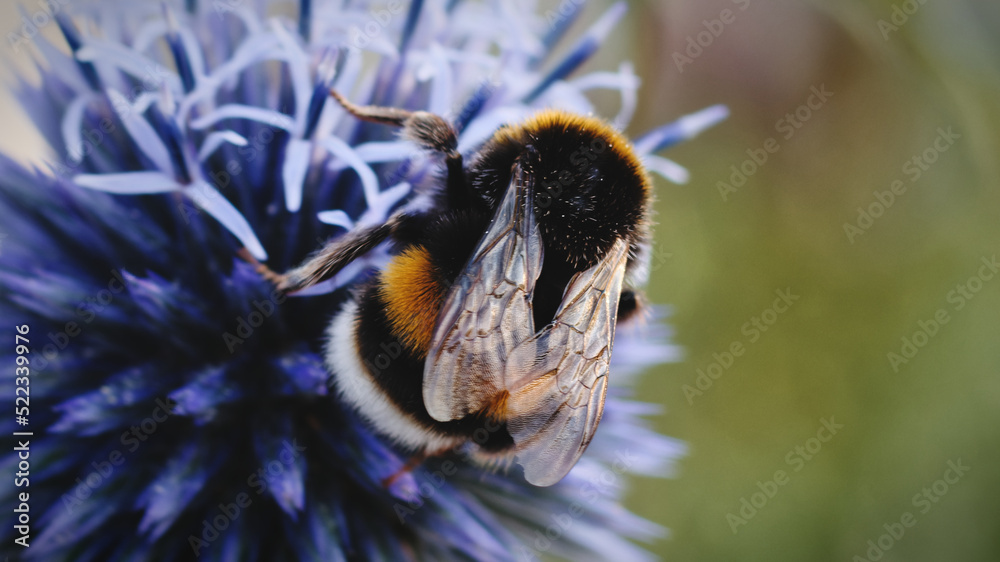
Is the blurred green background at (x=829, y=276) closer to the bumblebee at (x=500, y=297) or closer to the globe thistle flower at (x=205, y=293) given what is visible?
the globe thistle flower at (x=205, y=293)

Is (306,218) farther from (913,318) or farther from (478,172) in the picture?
(913,318)

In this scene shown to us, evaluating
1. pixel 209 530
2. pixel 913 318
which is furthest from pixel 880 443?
pixel 209 530

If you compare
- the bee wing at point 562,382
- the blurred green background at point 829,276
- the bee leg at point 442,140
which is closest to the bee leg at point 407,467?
the bee wing at point 562,382

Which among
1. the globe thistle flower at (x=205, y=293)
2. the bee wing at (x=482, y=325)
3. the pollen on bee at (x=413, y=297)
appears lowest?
the globe thistle flower at (x=205, y=293)

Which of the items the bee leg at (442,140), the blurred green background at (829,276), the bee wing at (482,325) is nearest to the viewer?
the bee wing at (482,325)

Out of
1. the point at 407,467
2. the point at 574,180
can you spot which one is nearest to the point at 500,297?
the point at 574,180

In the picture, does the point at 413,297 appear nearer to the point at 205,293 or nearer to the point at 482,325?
the point at 482,325

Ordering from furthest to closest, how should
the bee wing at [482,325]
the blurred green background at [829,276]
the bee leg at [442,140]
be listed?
the blurred green background at [829,276]
the bee leg at [442,140]
the bee wing at [482,325]
